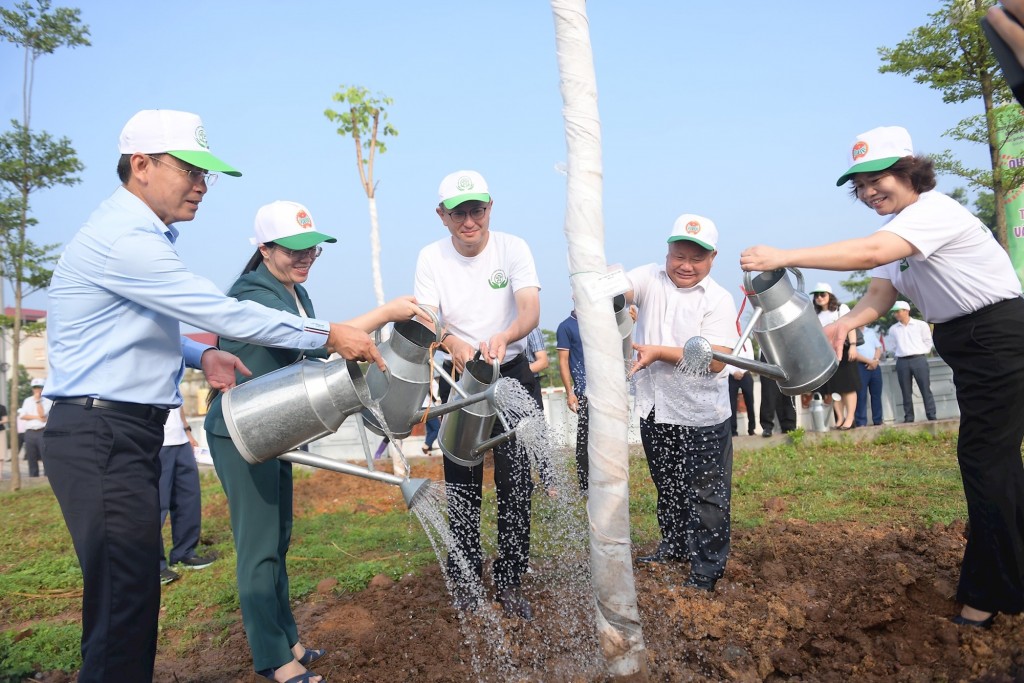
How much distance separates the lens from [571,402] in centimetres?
690

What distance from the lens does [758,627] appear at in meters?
3.18

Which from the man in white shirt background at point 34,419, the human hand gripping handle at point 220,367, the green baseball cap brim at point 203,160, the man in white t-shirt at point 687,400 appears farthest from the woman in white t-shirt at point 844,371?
the man in white shirt background at point 34,419

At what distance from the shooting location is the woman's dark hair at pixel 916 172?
3.01 metres

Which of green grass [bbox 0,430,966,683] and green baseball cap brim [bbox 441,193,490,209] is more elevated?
green baseball cap brim [bbox 441,193,490,209]

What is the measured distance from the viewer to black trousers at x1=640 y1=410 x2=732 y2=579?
3836 mm

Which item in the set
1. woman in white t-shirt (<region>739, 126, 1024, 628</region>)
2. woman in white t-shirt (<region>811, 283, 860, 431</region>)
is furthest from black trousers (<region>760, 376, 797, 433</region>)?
woman in white t-shirt (<region>739, 126, 1024, 628</region>)

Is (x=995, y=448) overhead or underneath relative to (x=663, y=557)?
overhead

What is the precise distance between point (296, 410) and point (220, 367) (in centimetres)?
41

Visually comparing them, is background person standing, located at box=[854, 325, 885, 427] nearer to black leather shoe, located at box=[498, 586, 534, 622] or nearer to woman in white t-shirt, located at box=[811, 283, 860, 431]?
woman in white t-shirt, located at box=[811, 283, 860, 431]

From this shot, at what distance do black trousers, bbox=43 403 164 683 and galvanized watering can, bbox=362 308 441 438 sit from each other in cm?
99

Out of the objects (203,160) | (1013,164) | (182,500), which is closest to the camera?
(203,160)

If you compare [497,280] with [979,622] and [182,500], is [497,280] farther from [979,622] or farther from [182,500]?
[182,500]

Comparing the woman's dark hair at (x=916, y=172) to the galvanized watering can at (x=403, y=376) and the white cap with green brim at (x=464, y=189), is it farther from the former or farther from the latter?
the galvanized watering can at (x=403, y=376)

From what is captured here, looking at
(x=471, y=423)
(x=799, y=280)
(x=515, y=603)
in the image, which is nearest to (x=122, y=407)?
(x=471, y=423)
